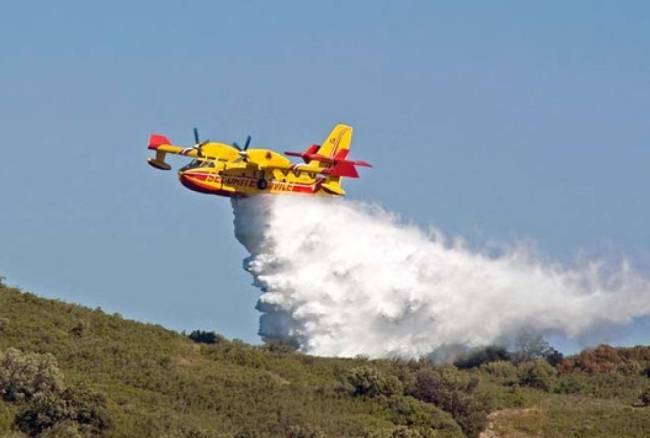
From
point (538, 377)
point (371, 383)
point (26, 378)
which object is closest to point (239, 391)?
point (371, 383)

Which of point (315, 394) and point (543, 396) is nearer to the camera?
point (315, 394)

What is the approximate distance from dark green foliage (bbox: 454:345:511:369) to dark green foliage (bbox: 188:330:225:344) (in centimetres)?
1286

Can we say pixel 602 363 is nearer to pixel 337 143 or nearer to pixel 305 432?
pixel 337 143

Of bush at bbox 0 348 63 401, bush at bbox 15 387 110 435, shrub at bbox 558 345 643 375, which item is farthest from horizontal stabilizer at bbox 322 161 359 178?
bush at bbox 15 387 110 435

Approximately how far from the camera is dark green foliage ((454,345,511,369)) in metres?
100

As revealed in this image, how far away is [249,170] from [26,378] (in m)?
22.3

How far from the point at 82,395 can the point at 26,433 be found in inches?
105

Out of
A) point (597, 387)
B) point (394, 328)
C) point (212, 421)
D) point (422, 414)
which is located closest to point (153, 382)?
point (212, 421)

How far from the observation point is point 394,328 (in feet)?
310

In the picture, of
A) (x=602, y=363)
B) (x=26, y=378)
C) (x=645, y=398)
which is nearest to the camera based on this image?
(x=26, y=378)

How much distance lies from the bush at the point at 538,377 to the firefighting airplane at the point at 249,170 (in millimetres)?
13048

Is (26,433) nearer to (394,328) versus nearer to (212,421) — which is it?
(212,421)

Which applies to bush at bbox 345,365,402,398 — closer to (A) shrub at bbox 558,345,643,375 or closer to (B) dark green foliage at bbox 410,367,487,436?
(B) dark green foliage at bbox 410,367,487,436

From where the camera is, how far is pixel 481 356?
336 ft
